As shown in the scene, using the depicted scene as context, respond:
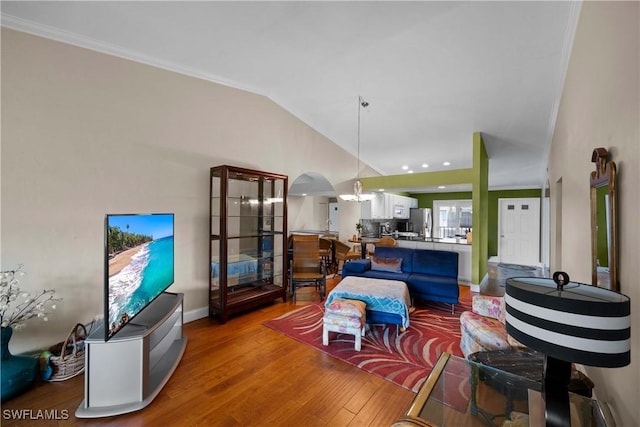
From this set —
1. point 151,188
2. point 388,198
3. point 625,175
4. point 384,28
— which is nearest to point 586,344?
point 625,175

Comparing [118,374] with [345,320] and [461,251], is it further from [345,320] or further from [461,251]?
[461,251]

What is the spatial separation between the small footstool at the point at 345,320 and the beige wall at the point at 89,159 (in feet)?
6.16

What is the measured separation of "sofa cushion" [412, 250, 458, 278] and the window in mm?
5983

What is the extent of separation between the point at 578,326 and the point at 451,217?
9999mm

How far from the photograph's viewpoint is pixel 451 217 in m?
9.89

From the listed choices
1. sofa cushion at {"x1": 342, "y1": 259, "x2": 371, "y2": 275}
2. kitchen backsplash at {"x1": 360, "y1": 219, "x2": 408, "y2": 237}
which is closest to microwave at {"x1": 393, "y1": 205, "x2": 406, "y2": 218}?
kitchen backsplash at {"x1": 360, "y1": 219, "x2": 408, "y2": 237}

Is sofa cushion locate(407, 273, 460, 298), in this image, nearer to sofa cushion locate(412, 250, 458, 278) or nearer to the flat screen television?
sofa cushion locate(412, 250, 458, 278)

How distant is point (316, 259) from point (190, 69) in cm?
336

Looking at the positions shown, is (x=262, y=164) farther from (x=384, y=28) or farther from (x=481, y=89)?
(x=481, y=89)

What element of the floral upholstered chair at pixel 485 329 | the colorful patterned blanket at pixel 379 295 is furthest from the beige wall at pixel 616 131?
the colorful patterned blanket at pixel 379 295

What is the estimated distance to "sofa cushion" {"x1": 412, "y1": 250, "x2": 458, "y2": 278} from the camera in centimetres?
429

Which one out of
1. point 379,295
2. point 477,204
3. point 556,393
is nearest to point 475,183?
point 477,204

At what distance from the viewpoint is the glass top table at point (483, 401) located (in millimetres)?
1129

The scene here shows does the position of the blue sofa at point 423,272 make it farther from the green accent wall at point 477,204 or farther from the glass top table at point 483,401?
the glass top table at point 483,401
